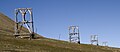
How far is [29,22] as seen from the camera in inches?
2773

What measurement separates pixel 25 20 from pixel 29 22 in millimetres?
935

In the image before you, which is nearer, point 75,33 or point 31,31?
point 31,31

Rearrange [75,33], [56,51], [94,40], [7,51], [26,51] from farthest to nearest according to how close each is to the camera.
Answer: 1. [94,40]
2. [75,33]
3. [56,51]
4. [26,51]
5. [7,51]

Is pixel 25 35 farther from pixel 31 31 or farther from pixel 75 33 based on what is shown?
pixel 75 33

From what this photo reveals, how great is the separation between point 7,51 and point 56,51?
990cm

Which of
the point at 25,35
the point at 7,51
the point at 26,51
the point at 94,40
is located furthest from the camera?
the point at 94,40

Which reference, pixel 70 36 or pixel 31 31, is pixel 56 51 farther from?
pixel 70 36

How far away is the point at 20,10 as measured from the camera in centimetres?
7069

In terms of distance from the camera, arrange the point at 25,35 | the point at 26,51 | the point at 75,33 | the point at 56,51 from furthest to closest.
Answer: the point at 75,33
the point at 25,35
the point at 56,51
the point at 26,51

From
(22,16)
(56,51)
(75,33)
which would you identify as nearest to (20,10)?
(22,16)

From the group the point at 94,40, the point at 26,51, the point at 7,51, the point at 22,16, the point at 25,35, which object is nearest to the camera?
the point at 7,51

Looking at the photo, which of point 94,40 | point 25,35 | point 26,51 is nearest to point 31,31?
point 25,35

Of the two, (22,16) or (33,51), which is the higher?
(22,16)

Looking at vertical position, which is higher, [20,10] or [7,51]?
[20,10]
